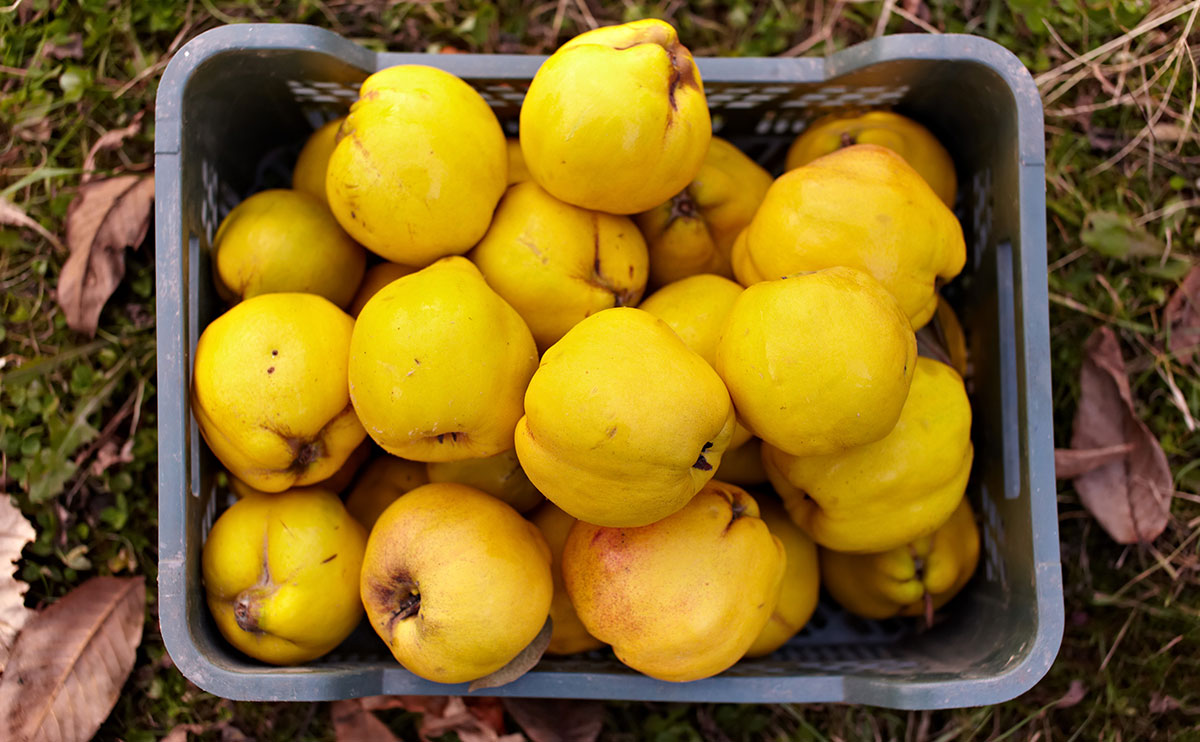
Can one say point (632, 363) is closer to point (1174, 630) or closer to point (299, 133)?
point (299, 133)

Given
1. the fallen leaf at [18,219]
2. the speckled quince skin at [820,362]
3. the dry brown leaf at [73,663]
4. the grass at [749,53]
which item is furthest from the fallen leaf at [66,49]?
the speckled quince skin at [820,362]

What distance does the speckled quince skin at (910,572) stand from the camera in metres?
2.05

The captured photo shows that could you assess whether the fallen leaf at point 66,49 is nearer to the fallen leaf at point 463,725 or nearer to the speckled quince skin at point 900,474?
the fallen leaf at point 463,725

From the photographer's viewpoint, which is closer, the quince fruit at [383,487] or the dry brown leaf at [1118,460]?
the quince fruit at [383,487]

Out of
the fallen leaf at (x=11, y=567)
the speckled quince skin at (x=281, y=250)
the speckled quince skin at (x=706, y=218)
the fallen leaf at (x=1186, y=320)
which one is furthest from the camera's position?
the fallen leaf at (x=1186, y=320)

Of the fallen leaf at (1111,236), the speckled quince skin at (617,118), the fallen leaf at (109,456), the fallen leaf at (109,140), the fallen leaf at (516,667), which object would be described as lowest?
the fallen leaf at (109,456)

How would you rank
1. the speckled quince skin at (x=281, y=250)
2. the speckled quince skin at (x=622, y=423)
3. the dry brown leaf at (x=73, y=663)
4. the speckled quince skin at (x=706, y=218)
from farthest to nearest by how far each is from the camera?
the dry brown leaf at (x=73, y=663) → the speckled quince skin at (x=706, y=218) → the speckled quince skin at (x=281, y=250) → the speckled quince skin at (x=622, y=423)

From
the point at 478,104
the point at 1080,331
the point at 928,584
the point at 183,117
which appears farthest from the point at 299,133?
Result: the point at 1080,331

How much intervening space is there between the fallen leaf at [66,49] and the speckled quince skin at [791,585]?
7.78 ft

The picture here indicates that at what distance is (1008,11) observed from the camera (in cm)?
266

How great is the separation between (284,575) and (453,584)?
0.42 metres

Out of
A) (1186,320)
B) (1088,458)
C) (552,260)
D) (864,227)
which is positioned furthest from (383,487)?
(1186,320)

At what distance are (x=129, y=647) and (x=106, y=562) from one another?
265mm

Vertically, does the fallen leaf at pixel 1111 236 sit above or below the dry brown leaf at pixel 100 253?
below
